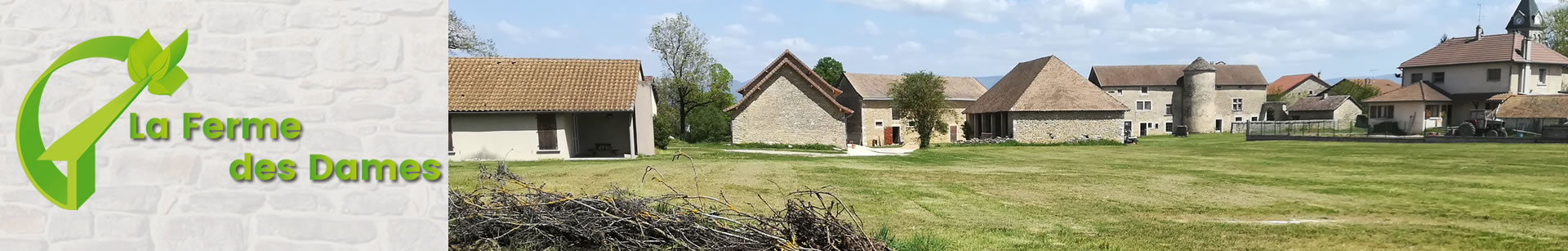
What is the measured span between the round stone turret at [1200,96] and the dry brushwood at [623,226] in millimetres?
61293

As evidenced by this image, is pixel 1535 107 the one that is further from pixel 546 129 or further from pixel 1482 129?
pixel 546 129

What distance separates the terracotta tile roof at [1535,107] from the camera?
36.5 meters

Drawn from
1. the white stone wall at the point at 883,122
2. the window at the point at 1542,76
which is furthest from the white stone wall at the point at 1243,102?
the white stone wall at the point at 883,122

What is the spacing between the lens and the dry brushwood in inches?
181

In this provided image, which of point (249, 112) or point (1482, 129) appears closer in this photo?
point (249, 112)

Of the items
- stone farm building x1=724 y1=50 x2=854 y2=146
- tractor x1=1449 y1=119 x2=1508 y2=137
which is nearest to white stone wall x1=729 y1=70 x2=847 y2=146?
stone farm building x1=724 y1=50 x2=854 y2=146

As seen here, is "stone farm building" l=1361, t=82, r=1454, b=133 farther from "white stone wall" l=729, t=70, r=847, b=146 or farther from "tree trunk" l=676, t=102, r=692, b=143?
"tree trunk" l=676, t=102, r=692, b=143

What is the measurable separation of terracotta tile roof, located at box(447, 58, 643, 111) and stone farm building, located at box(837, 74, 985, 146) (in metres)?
23.2

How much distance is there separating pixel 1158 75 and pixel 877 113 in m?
27.0

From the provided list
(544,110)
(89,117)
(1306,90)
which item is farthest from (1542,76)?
(89,117)

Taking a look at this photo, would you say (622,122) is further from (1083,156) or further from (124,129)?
(124,129)

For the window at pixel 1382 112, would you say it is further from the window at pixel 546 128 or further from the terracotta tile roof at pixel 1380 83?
the window at pixel 546 128

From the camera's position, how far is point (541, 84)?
878 inches

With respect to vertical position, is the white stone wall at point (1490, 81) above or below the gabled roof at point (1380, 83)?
below
